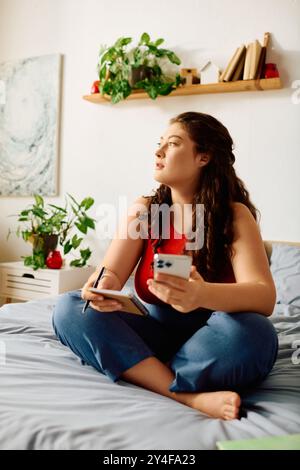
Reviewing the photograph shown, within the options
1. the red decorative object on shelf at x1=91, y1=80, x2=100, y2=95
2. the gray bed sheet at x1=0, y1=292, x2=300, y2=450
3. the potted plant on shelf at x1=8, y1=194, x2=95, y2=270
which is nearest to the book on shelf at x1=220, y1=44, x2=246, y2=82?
the red decorative object on shelf at x1=91, y1=80, x2=100, y2=95

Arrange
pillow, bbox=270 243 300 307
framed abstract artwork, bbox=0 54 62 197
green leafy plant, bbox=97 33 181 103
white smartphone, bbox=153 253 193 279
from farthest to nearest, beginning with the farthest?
framed abstract artwork, bbox=0 54 62 197
green leafy plant, bbox=97 33 181 103
pillow, bbox=270 243 300 307
white smartphone, bbox=153 253 193 279

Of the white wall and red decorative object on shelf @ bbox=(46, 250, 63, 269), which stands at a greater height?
the white wall

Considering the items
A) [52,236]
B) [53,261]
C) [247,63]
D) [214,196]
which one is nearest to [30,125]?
[52,236]

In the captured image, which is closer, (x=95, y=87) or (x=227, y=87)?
(x=227, y=87)

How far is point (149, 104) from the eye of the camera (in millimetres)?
3010

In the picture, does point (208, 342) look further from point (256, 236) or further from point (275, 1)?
point (275, 1)

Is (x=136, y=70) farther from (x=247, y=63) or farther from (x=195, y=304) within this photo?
(x=195, y=304)

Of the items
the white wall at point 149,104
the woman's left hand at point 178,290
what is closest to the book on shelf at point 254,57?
the white wall at point 149,104

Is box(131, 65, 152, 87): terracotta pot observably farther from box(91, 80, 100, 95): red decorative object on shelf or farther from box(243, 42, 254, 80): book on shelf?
box(243, 42, 254, 80): book on shelf

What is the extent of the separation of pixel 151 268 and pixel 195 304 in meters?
0.37

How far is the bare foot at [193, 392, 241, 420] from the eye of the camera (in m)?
0.95

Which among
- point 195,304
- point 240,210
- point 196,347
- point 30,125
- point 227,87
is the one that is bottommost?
point 196,347

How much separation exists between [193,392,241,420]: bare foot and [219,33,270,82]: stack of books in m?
1.99
